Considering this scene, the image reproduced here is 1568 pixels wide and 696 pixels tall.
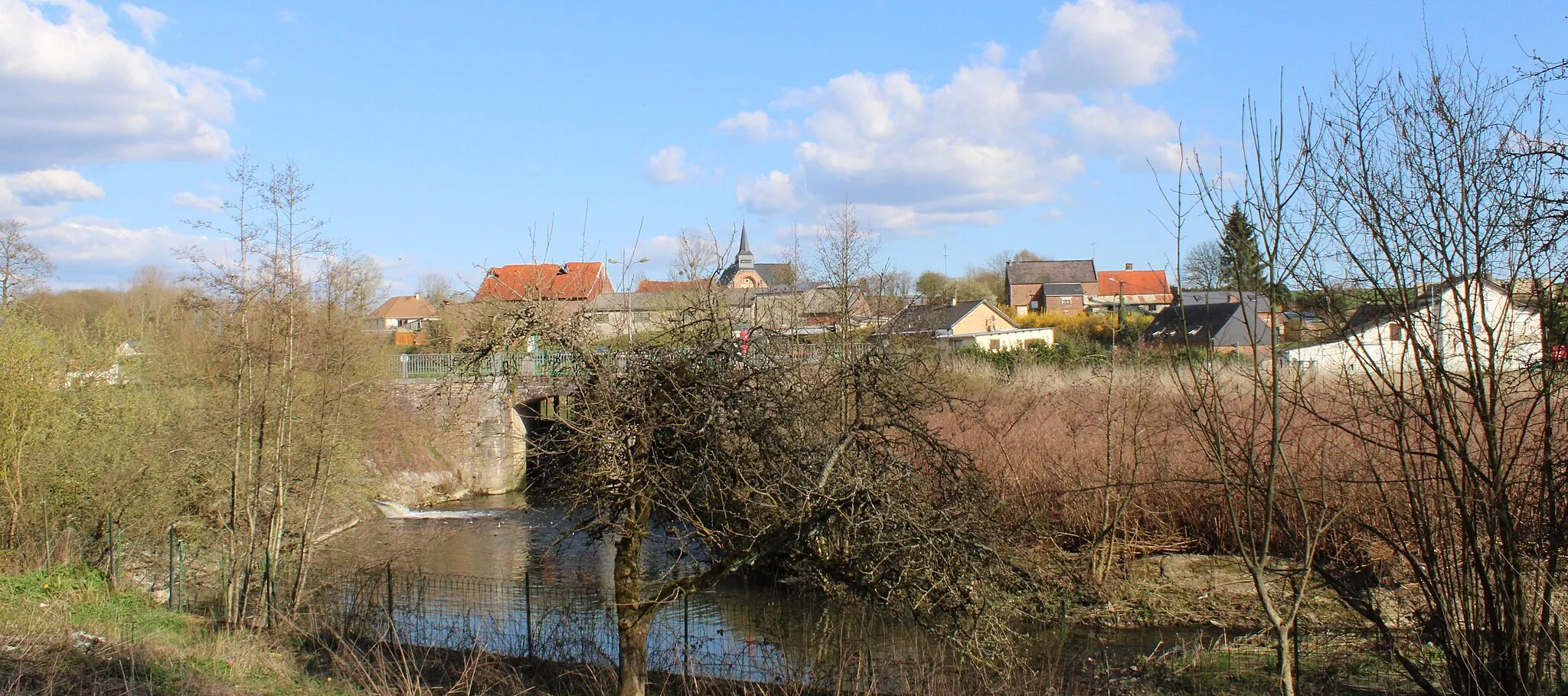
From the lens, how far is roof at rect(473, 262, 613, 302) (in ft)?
27.4

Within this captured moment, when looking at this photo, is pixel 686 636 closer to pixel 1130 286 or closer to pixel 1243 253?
pixel 1243 253

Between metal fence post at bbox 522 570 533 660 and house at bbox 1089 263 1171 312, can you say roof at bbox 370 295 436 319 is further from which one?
metal fence post at bbox 522 570 533 660

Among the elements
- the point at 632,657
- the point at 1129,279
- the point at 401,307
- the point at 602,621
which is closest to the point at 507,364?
the point at 632,657

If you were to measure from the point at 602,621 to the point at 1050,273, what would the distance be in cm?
7412

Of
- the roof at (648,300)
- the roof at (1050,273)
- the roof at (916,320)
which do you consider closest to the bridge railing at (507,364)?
the roof at (648,300)

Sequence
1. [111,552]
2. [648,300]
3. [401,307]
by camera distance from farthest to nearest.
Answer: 1. [401,307]
2. [111,552]
3. [648,300]

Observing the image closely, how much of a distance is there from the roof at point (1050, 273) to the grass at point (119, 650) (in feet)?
248

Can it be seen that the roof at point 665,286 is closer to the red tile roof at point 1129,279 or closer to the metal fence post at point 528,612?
the metal fence post at point 528,612

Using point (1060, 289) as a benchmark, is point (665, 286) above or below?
below

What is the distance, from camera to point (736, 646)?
13.5 meters

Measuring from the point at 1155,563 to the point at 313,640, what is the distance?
505 inches

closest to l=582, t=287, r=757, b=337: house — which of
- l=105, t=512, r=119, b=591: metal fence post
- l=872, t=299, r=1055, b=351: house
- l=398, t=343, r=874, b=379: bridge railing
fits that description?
l=398, t=343, r=874, b=379: bridge railing

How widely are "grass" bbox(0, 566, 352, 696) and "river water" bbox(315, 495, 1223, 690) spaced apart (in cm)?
132

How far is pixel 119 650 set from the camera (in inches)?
361
